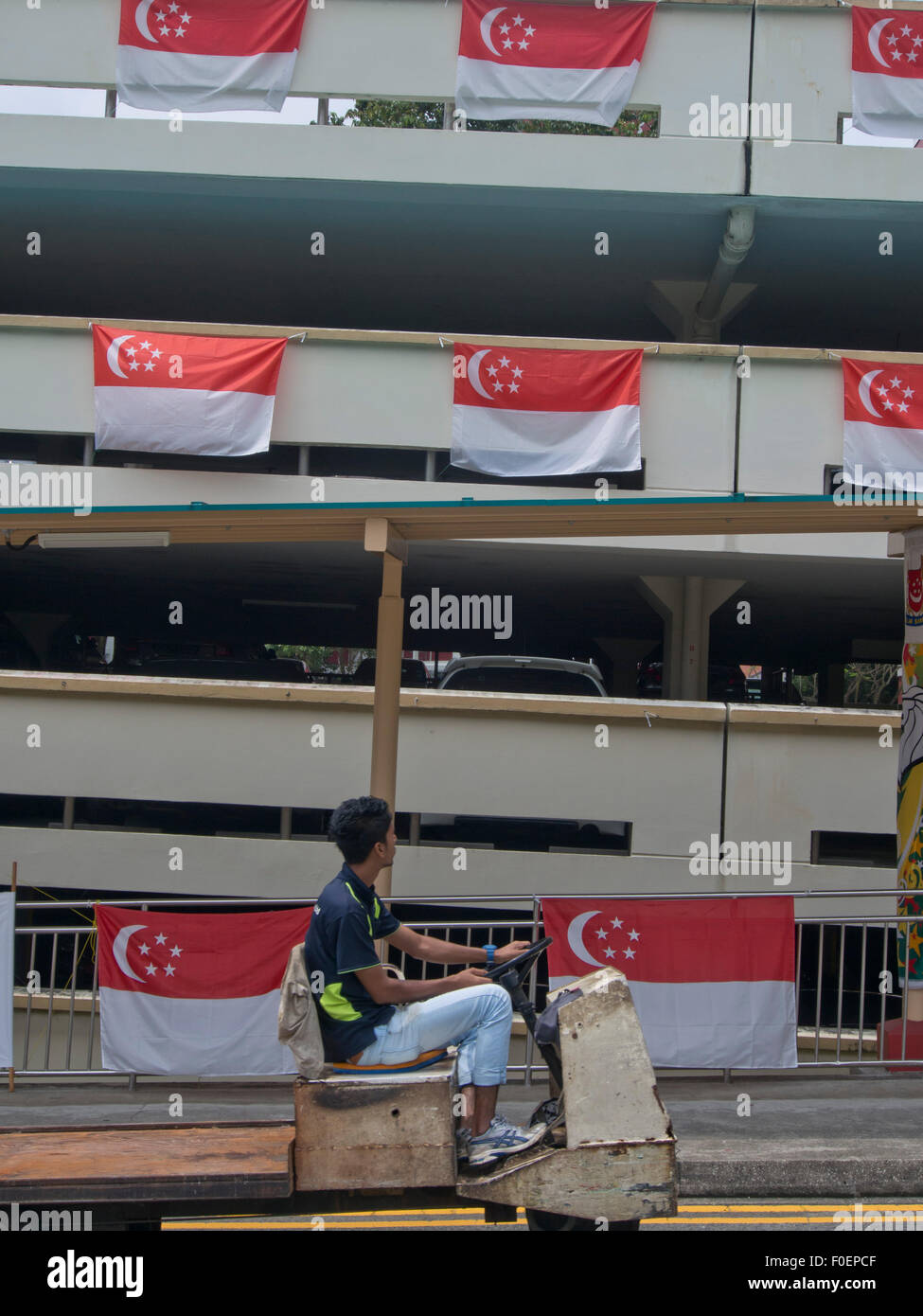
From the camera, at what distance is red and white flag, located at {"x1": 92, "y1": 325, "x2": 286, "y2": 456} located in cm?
1276

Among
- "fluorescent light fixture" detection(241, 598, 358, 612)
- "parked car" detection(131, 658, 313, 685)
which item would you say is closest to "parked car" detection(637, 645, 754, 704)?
"fluorescent light fixture" detection(241, 598, 358, 612)

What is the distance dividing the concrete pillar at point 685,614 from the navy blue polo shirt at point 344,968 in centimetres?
1023

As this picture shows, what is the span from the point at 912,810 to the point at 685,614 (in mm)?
6265

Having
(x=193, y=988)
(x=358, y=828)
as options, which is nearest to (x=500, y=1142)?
(x=358, y=828)

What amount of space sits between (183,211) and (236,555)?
14.2 ft

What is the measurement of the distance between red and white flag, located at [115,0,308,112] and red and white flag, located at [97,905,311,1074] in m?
9.99

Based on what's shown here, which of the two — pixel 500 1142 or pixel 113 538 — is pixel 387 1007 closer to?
pixel 500 1142

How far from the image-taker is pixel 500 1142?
434 centimetres

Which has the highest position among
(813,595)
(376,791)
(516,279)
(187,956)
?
(516,279)

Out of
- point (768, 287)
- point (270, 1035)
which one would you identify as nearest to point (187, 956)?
point (270, 1035)

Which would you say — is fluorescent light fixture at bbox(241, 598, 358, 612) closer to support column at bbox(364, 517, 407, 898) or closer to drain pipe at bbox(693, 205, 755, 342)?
drain pipe at bbox(693, 205, 755, 342)

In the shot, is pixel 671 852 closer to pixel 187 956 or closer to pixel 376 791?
pixel 376 791

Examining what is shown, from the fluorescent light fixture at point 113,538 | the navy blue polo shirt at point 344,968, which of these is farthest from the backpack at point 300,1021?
the fluorescent light fixture at point 113,538

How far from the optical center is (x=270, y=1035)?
773cm
